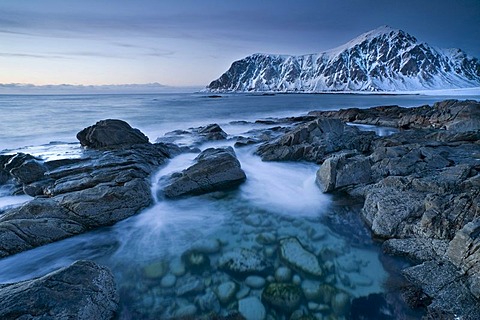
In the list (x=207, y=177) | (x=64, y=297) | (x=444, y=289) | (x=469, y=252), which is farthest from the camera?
(x=207, y=177)

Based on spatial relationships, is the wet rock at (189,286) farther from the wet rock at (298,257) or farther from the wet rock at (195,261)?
the wet rock at (298,257)

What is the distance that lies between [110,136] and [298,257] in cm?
1076

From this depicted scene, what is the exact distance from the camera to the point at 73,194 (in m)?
7.33

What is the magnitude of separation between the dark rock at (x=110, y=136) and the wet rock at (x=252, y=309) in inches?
396

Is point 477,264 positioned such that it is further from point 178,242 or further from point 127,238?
point 127,238

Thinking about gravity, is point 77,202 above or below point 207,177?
below

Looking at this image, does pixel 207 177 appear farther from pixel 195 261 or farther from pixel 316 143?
pixel 316 143

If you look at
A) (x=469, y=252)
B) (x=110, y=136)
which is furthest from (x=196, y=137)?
(x=469, y=252)

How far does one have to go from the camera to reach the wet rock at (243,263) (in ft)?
17.6

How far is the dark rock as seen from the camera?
12320 mm

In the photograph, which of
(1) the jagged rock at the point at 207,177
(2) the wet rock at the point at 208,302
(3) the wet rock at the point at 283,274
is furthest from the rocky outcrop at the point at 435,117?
(2) the wet rock at the point at 208,302

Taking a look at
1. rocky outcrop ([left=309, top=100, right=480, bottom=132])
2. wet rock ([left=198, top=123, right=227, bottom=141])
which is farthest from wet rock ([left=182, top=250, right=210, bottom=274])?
rocky outcrop ([left=309, top=100, right=480, bottom=132])

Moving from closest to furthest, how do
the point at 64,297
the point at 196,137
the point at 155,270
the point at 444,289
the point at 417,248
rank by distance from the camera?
the point at 64,297 → the point at 444,289 → the point at 417,248 → the point at 155,270 → the point at 196,137

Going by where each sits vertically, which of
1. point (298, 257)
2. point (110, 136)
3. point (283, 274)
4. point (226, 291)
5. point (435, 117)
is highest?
point (435, 117)
